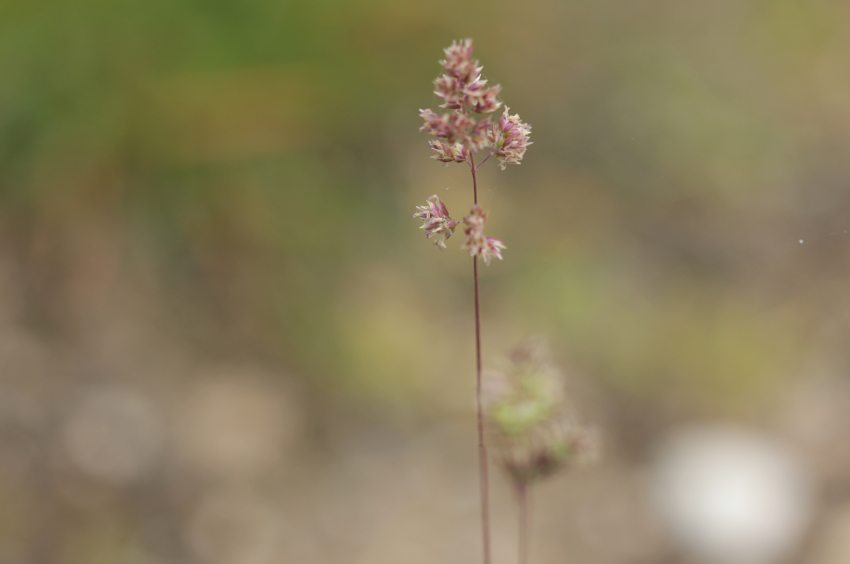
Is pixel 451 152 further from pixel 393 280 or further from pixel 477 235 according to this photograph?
pixel 393 280

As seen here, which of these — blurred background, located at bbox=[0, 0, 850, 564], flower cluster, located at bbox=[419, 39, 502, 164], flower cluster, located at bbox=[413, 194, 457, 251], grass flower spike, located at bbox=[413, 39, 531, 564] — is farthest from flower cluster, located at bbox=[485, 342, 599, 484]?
blurred background, located at bbox=[0, 0, 850, 564]

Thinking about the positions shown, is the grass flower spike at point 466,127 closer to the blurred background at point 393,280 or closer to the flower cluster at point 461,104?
the flower cluster at point 461,104

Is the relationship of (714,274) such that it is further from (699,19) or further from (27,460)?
(27,460)

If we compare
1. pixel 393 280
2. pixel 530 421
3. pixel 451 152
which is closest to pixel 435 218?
pixel 451 152

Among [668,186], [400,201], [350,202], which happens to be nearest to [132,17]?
[350,202]

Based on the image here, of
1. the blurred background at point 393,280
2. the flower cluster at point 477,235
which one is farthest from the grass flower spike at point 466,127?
the blurred background at point 393,280

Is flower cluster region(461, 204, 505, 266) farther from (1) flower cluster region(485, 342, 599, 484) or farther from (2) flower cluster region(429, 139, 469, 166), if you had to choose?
(1) flower cluster region(485, 342, 599, 484)
